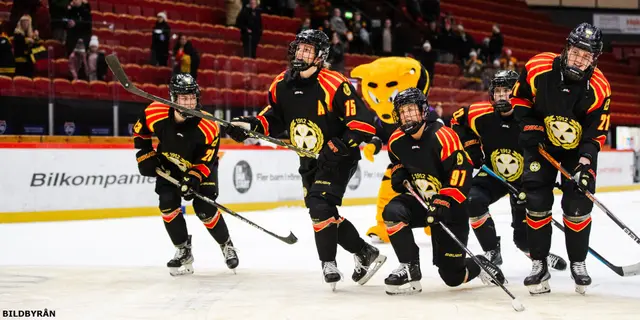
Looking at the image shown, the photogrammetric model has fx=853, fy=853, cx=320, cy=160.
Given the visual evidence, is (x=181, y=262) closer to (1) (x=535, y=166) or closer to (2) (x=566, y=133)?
(1) (x=535, y=166)

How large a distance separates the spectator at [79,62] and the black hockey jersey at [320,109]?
4894mm

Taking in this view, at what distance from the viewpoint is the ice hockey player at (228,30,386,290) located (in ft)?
15.1

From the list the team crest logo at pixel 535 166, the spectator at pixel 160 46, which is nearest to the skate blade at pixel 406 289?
the team crest logo at pixel 535 166

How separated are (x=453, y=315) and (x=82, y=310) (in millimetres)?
1706

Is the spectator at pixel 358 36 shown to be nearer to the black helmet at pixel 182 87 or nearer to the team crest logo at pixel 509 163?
the team crest logo at pixel 509 163

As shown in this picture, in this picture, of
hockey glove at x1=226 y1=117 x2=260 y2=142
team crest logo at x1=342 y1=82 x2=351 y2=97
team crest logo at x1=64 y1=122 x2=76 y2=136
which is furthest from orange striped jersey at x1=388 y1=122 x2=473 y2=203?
team crest logo at x1=64 y1=122 x2=76 y2=136

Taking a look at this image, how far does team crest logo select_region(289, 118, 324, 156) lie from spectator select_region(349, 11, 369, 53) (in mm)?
9139

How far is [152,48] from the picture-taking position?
996 cm

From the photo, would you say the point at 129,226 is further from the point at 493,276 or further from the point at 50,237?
the point at 493,276

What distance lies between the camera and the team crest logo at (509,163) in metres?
5.34

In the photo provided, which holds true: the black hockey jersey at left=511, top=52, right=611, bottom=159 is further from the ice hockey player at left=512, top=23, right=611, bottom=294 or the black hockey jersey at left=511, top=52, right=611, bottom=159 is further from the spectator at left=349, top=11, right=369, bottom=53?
the spectator at left=349, top=11, right=369, bottom=53

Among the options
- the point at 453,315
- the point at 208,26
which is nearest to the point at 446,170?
the point at 453,315

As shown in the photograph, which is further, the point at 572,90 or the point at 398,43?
the point at 398,43

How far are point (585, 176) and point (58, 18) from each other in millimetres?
6969
